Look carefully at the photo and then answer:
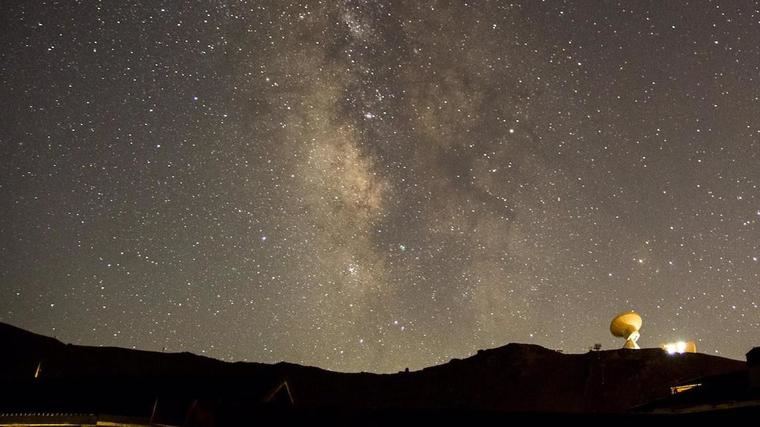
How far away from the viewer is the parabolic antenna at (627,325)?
1149 inches

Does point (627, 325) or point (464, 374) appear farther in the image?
point (464, 374)

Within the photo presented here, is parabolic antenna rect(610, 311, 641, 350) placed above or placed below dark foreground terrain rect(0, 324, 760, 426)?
above

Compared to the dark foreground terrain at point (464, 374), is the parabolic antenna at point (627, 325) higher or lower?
higher

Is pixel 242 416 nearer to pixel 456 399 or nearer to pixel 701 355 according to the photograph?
pixel 456 399

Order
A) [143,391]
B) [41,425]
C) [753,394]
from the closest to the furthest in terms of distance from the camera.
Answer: [753,394] < [41,425] < [143,391]

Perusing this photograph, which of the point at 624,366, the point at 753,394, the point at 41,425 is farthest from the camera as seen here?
the point at 624,366

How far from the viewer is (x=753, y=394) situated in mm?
9727

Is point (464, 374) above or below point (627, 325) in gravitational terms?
below

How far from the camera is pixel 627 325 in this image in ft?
95.8

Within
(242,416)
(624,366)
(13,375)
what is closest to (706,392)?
(242,416)

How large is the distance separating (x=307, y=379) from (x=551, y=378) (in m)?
13.9

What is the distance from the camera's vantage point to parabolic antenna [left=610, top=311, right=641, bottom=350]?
29188mm

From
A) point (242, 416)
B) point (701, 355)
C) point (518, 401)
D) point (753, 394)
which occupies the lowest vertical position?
point (242, 416)

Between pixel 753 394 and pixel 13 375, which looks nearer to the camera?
pixel 753 394
